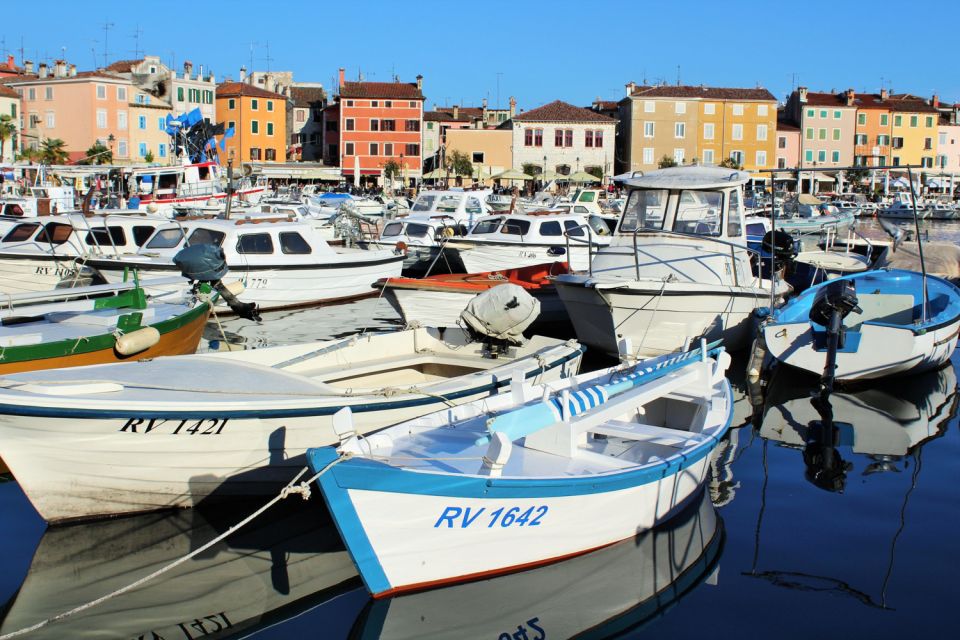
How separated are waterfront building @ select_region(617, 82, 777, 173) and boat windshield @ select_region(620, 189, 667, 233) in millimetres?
65594

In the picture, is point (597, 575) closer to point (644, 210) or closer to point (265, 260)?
point (644, 210)

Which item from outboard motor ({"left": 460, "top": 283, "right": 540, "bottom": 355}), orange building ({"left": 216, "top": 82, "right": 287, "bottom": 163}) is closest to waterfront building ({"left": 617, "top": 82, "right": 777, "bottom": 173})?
orange building ({"left": 216, "top": 82, "right": 287, "bottom": 163})

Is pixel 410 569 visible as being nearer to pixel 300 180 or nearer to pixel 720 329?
pixel 720 329

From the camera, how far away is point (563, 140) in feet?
259

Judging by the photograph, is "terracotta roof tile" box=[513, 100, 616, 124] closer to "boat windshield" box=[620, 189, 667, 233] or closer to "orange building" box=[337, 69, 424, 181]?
"orange building" box=[337, 69, 424, 181]

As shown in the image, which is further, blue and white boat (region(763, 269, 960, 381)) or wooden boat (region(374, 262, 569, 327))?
wooden boat (region(374, 262, 569, 327))

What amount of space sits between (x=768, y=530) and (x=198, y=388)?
490cm

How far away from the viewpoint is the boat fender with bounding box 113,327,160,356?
1087 cm

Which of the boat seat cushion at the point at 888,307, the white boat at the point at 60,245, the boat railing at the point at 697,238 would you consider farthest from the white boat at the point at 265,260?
the boat seat cushion at the point at 888,307

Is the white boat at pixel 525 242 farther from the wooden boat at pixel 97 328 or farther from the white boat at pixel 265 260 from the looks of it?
the wooden boat at pixel 97 328

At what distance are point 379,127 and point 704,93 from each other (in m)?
25.5

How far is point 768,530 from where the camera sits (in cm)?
879

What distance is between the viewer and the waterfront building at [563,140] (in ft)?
259

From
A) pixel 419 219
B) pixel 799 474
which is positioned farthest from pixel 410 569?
pixel 419 219
